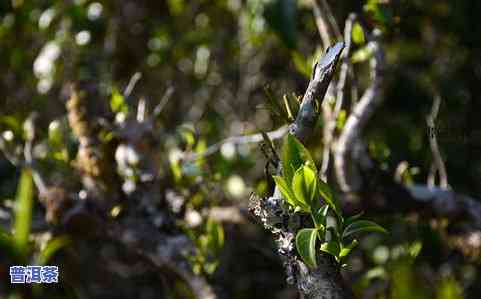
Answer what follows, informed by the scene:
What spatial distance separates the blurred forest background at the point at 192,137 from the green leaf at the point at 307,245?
0.50ft

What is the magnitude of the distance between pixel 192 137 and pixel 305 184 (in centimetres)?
75

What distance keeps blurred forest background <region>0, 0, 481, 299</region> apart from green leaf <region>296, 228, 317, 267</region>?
0.15 metres

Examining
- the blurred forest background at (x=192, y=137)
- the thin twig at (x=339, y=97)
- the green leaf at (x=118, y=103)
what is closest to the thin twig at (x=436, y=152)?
the blurred forest background at (x=192, y=137)

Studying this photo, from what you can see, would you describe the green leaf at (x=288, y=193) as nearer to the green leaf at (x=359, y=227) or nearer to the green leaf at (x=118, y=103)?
the green leaf at (x=359, y=227)

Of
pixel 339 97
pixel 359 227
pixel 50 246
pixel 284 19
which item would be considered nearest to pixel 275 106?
pixel 359 227

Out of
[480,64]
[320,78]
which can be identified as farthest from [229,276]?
[320,78]

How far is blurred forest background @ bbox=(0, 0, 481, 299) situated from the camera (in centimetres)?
136

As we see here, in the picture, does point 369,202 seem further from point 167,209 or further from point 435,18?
point 435,18

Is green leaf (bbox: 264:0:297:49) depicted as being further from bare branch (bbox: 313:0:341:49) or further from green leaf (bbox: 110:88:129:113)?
green leaf (bbox: 110:88:129:113)

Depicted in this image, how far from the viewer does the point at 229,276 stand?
1960 millimetres

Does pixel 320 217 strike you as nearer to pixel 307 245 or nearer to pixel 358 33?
pixel 307 245

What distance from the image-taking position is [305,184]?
758 mm

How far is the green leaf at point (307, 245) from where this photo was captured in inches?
27.8

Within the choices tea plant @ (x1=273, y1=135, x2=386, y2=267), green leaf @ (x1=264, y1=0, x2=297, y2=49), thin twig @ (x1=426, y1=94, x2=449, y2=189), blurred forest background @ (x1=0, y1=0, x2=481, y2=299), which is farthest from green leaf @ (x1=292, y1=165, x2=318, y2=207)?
green leaf @ (x1=264, y1=0, x2=297, y2=49)
